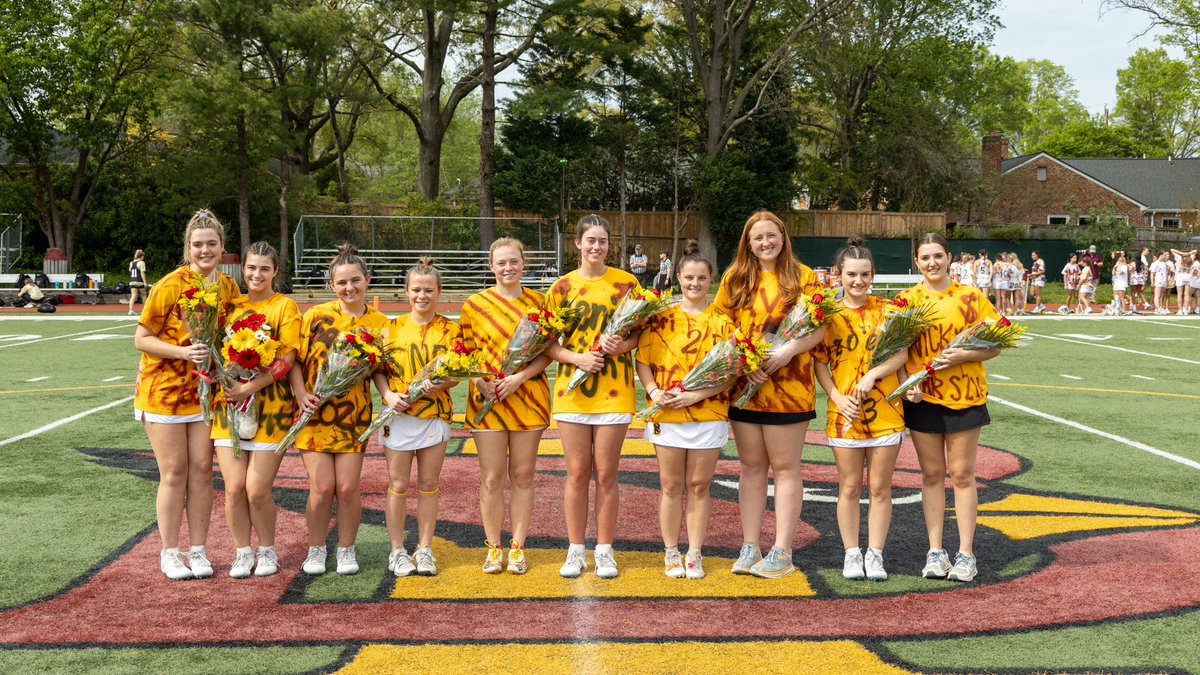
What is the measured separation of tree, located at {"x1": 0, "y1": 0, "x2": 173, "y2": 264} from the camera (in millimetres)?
30484

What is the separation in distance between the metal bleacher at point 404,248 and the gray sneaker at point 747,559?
1035 inches

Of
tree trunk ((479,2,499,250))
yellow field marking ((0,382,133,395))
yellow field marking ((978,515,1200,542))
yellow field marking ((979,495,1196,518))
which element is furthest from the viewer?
tree trunk ((479,2,499,250))

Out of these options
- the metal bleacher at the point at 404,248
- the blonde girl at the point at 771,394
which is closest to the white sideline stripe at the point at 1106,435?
the blonde girl at the point at 771,394

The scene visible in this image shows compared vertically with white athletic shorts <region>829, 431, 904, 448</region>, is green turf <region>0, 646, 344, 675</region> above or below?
below

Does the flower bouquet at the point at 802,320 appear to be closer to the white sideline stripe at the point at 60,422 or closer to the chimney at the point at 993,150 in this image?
the white sideline stripe at the point at 60,422

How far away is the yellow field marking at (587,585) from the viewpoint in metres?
4.99

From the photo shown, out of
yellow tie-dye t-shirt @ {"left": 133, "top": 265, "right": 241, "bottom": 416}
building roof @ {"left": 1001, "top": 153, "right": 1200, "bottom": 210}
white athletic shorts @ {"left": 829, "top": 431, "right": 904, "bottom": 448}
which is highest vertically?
building roof @ {"left": 1001, "top": 153, "right": 1200, "bottom": 210}

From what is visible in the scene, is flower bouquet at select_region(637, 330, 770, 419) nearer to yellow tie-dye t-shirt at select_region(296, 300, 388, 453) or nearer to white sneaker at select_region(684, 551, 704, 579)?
white sneaker at select_region(684, 551, 704, 579)

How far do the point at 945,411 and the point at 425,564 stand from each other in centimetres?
284

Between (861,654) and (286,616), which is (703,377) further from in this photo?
(286,616)

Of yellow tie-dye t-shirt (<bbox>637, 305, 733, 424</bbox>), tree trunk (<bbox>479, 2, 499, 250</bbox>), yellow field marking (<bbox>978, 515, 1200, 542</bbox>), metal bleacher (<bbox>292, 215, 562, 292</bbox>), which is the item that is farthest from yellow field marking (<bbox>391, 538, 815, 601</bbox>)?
tree trunk (<bbox>479, 2, 499, 250</bbox>)

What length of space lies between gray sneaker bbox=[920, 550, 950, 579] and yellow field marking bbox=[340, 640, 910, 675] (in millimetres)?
1099

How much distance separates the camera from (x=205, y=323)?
4910 mm

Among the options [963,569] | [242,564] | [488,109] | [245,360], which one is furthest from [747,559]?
[488,109]
